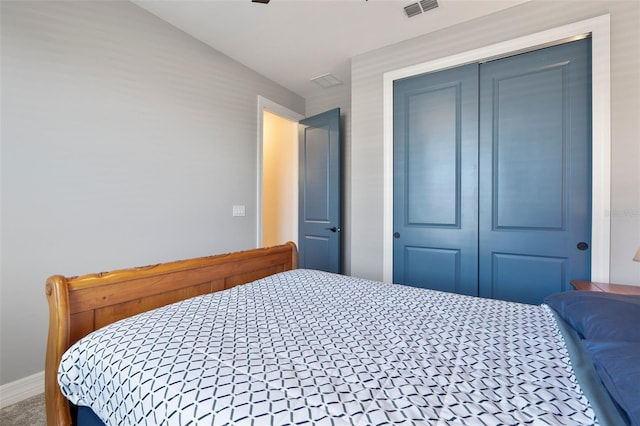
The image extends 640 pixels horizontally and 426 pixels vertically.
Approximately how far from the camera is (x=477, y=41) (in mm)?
2244

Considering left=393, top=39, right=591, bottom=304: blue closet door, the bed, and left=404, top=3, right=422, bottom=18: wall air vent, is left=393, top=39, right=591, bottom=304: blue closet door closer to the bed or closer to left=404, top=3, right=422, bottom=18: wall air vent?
left=404, top=3, right=422, bottom=18: wall air vent

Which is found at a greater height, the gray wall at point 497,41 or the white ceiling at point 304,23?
the white ceiling at point 304,23

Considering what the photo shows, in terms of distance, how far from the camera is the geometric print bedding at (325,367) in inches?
23.7

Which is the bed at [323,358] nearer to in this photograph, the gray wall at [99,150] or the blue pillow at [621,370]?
the blue pillow at [621,370]

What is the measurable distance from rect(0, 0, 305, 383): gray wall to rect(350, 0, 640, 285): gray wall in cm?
132

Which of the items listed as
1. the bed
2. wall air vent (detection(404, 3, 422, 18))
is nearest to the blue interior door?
wall air vent (detection(404, 3, 422, 18))

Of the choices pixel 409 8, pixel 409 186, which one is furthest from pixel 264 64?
pixel 409 186

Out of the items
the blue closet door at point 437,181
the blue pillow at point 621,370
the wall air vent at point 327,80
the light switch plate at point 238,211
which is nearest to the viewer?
the blue pillow at point 621,370

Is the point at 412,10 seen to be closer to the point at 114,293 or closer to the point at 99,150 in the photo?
the point at 99,150

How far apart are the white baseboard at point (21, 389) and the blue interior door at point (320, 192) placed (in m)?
2.45

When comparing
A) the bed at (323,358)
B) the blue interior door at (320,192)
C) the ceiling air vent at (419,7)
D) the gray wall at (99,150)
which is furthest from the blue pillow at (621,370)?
the blue interior door at (320,192)

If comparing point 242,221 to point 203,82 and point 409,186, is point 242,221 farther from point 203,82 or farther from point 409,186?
point 409,186

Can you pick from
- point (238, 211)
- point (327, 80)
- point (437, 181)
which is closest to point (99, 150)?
point (238, 211)

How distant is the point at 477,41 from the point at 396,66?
0.64 m
